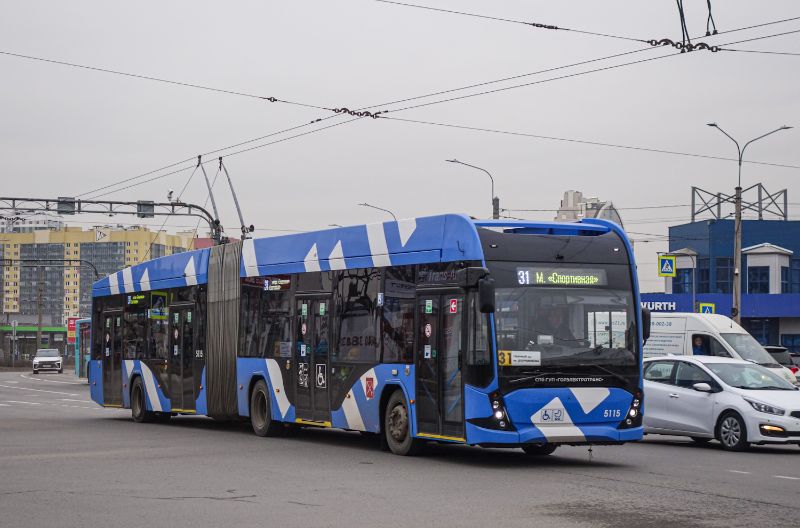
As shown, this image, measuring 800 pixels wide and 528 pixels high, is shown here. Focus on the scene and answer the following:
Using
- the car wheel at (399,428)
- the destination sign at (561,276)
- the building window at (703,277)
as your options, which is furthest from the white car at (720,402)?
the building window at (703,277)

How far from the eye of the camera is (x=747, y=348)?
32312mm

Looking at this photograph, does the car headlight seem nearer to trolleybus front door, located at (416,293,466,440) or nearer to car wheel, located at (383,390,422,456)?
car wheel, located at (383,390,422,456)

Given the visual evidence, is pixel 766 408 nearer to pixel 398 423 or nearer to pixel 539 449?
pixel 539 449

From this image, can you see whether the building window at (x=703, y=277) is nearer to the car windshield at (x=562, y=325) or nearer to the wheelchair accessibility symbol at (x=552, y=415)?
the car windshield at (x=562, y=325)

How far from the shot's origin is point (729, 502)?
39.0ft

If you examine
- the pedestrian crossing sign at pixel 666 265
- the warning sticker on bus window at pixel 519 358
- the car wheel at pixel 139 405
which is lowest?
the car wheel at pixel 139 405

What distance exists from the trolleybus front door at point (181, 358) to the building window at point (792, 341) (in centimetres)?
5034

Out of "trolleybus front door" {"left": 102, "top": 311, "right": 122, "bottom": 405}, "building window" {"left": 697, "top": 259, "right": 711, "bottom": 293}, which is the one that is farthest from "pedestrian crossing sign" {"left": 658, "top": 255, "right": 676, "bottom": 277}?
"building window" {"left": 697, "top": 259, "right": 711, "bottom": 293}

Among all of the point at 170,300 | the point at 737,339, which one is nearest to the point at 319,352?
the point at 170,300

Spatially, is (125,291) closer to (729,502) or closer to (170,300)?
(170,300)

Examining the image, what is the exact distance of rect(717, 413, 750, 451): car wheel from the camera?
18.9 meters

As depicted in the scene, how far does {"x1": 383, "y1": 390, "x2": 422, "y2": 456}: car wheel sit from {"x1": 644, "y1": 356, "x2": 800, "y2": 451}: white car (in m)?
5.20

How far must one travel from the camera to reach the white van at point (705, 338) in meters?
32.1

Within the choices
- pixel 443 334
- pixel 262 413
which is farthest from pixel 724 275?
pixel 443 334
